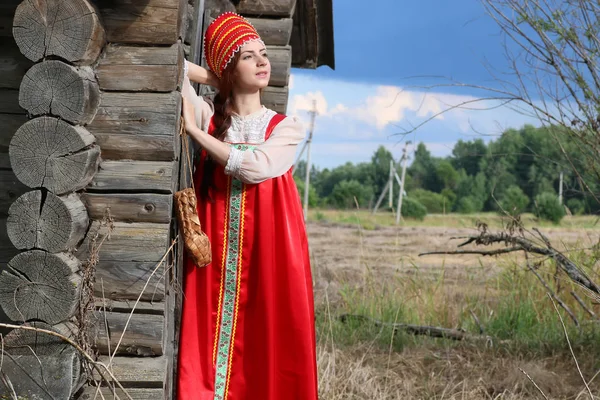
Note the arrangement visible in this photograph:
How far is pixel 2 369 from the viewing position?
3.27 m

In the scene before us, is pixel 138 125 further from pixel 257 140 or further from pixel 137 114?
pixel 257 140

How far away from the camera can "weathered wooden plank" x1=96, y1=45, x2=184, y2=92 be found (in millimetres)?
3406

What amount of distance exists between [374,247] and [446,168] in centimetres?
3905

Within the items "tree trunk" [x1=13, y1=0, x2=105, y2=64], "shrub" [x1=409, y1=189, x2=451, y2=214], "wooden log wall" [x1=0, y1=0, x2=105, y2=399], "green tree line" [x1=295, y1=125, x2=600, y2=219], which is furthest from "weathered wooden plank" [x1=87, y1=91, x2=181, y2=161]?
"shrub" [x1=409, y1=189, x2=451, y2=214]

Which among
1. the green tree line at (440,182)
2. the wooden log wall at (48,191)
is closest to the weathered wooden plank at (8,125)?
the wooden log wall at (48,191)

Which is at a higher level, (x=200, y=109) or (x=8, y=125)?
(x=200, y=109)

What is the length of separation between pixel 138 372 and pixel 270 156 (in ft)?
3.78

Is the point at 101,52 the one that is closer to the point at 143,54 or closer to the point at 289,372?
the point at 143,54

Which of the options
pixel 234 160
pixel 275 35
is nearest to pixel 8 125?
pixel 234 160

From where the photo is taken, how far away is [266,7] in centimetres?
572

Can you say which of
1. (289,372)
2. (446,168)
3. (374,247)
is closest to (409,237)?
(374,247)

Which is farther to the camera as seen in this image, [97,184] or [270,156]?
[270,156]

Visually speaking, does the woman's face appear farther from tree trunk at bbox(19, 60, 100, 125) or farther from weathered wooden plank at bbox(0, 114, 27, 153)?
weathered wooden plank at bbox(0, 114, 27, 153)

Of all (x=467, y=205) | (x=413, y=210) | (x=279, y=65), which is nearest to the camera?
(x=279, y=65)
